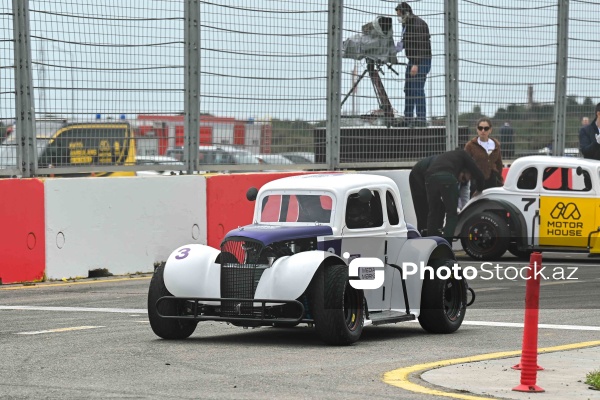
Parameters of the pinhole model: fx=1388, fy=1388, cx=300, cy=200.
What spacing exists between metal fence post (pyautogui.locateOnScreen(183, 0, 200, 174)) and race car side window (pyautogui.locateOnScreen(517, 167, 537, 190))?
479 centimetres

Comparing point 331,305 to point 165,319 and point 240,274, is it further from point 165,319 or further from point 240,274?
point 165,319

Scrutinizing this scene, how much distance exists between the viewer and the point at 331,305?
1036 centimetres

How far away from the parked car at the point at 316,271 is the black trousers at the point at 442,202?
7.60 metres

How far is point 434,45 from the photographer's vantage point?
2167cm

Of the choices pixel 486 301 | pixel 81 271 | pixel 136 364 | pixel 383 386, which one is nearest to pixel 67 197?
pixel 81 271

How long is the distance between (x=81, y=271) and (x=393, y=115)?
21.5 ft

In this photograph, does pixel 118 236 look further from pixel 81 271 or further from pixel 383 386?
pixel 383 386

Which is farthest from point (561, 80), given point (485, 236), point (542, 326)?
point (542, 326)

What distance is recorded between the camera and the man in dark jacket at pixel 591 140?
875 inches

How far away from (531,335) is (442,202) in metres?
11.4

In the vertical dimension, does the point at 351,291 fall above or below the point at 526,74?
below

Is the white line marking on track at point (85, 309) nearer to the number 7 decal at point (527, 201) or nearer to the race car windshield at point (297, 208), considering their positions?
the race car windshield at point (297, 208)

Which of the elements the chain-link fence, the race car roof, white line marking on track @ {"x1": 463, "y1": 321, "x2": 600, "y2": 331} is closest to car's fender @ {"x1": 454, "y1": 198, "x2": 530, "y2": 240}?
the chain-link fence

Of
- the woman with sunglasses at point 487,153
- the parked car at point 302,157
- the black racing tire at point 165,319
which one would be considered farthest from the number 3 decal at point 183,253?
the woman with sunglasses at point 487,153
